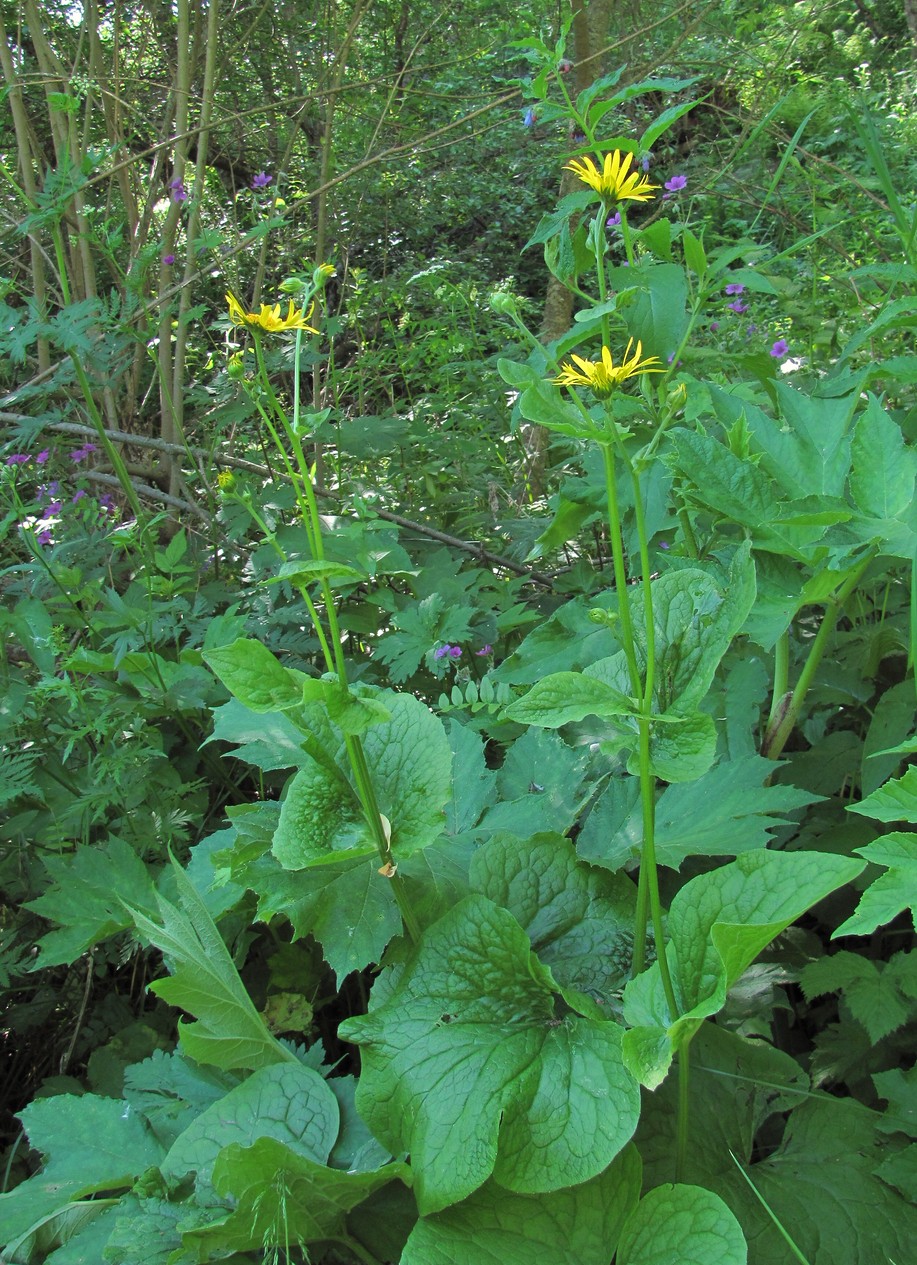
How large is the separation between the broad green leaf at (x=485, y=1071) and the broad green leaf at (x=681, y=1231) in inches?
3.4

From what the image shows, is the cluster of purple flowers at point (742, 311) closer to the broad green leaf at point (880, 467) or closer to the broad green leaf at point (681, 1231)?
the broad green leaf at point (880, 467)

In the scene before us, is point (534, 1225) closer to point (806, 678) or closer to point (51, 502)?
point (806, 678)

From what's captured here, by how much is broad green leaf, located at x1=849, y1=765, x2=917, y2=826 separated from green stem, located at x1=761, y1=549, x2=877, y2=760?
1.05ft

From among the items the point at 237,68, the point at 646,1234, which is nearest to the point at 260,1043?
the point at 646,1234

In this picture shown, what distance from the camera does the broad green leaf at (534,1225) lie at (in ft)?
2.78

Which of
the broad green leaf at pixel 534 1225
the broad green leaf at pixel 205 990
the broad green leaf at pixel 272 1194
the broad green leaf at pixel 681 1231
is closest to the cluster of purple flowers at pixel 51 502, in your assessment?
the broad green leaf at pixel 205 990

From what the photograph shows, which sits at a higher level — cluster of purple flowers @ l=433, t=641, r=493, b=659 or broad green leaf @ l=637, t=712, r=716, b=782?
broad green leaf @ l=637, t=712, r=716, b=782

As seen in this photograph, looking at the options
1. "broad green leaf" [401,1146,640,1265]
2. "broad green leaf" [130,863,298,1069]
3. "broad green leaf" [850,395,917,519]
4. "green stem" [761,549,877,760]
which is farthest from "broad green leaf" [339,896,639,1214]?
"broad green leaf" [850,395,917,519]

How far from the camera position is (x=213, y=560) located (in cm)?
235

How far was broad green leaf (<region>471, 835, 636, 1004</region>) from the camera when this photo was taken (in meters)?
1.04

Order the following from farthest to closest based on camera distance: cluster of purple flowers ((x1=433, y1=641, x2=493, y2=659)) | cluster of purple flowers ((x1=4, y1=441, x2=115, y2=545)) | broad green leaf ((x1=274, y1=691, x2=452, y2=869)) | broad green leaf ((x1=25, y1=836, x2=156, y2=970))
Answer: cluster of purple flowers ((x1=4, y1=441, x2=115, y2=545)), cluster of purple flowers ((x1=433, y1=641, x2=493, y2=659)), broad green leaf ((x1=25, y1=836, x2=156, y2=970)), broad green leaf ((x1=274, y1=691, x2=452, y2=869))

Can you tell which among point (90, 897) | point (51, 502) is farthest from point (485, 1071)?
point (51, 502)

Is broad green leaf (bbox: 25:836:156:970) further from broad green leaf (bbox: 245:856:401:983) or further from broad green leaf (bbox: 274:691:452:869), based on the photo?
broad green leaf (bbox: 274:691:452:869)

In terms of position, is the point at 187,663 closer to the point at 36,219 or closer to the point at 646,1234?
the point at 36,219
